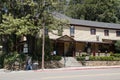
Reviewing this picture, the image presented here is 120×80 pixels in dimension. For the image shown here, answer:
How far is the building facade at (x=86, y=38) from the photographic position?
167ft

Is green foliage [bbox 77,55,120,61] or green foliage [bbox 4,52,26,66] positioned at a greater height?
green foliage [bbox 4,52,26,66]

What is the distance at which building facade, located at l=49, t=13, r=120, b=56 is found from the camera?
5091 cm

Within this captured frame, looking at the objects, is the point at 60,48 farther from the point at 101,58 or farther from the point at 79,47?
the point at 101,58

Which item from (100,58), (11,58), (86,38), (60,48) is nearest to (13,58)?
(11,58)

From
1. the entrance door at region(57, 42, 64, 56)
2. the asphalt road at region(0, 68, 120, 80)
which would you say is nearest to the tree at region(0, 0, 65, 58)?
the asphalt road at region(0, 68, 120, 80)

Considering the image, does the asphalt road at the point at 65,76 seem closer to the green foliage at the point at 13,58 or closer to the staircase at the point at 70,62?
the green foliage at the point at 13,58

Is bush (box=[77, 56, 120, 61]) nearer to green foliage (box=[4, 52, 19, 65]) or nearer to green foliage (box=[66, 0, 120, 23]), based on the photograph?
green foliage (box=[4, 52, 19, 65])

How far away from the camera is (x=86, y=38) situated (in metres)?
53.6

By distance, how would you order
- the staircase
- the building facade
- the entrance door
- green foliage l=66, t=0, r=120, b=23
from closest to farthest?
the staircase → the building facade → the entrance door → green foliage l=66, t=0, r=120, b=23

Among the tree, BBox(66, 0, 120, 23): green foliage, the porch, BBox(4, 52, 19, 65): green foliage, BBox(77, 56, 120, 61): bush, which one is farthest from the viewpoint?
BBox(66, 0, 120, 23): green foliage

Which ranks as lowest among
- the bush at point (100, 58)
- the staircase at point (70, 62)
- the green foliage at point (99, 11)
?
the staircase at point (70, 62)

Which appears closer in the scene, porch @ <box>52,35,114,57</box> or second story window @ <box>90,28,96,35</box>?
porch @ <box>52,35,114,57</box>

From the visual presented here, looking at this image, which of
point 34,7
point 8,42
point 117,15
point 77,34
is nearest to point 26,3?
point 34,7

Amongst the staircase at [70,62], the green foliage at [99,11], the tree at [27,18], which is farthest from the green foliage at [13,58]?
the green foliage at [99,11]
